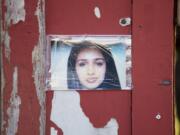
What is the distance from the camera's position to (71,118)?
4176 mm

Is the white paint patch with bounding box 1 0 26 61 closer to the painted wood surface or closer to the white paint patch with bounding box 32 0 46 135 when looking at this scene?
the painted wood surface

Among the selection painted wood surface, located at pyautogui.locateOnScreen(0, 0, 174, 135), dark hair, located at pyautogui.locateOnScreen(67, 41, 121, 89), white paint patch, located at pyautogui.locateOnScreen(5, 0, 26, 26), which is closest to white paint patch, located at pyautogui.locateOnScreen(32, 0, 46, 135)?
painted wood surface, located at pyautogui.locateOnScreen(0, 0, 174, 135)

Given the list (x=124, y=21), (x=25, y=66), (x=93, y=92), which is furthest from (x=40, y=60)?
(x=124, y=21)

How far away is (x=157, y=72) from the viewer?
163 inches

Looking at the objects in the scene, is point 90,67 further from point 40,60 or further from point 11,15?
point 11,15

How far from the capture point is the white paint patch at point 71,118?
4.17 meters

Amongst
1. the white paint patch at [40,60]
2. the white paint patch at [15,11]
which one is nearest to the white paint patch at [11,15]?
the white paint patch at [15,11]

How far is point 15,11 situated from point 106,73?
103 centimetres

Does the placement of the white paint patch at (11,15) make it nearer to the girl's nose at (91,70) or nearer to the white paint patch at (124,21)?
the girl's nose at (91,70)

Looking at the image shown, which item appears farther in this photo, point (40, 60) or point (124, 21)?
point (124, 21)

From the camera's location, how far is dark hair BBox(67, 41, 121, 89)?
13.6 feet

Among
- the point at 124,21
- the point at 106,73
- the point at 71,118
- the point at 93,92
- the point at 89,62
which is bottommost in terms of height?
the point at 71,118

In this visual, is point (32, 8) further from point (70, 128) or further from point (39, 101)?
point (70, 128)

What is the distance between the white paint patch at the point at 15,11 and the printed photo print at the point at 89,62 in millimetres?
348
